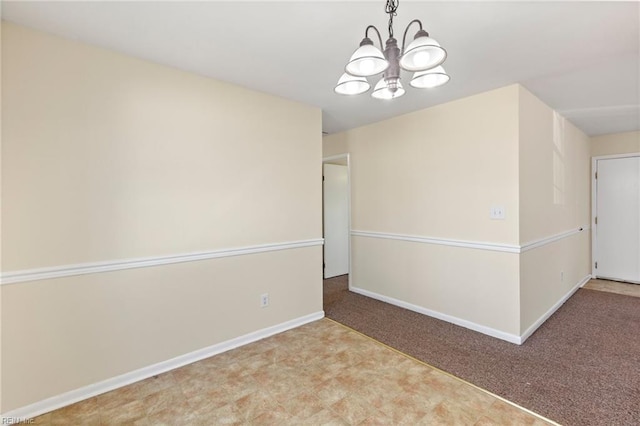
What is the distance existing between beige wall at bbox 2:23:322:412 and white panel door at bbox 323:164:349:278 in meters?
2.07

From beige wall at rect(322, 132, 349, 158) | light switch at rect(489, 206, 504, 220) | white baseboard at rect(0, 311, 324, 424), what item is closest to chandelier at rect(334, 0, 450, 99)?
light switch at rect(489, 206, 504, 220)

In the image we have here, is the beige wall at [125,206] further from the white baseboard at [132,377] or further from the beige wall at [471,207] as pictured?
the beige wall at [471,207]

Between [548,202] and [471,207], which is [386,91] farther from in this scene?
[548,202]

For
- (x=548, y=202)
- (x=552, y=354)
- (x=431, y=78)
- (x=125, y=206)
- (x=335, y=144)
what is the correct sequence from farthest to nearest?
(x=335, y=144)
(x=548, y=202)
(x=552, y=354)
(x=125, y=206)
(x=431, y=78)

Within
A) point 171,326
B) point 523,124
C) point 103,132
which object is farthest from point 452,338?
point 103,132

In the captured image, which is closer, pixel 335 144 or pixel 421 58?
pixel 421 58

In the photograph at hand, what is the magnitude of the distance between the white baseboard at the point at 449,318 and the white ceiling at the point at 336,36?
2.28 meters

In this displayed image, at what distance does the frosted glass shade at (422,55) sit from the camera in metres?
1.26

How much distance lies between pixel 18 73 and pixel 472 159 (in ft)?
11.6

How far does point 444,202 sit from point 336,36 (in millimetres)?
2076

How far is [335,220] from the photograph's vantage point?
521cm

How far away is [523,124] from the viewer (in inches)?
107

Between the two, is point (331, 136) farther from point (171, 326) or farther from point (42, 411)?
point (42, 411)

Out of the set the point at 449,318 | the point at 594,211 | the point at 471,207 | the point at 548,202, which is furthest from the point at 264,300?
the point at 594,211
